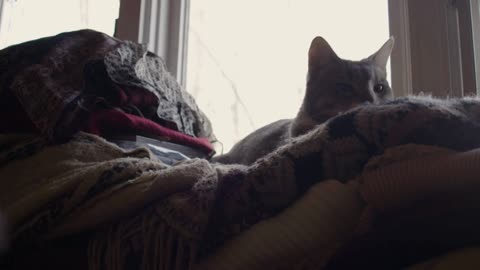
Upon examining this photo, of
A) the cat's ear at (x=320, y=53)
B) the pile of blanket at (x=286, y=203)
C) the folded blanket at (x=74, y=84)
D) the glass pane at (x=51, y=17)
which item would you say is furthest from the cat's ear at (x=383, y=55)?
the glass pane at (x=51, y=17)

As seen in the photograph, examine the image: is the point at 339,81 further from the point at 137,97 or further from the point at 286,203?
the point at 286,203

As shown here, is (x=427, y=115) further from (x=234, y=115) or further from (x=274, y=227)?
(x=234, y=115)

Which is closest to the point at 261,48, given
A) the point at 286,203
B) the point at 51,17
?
the point at 51,17

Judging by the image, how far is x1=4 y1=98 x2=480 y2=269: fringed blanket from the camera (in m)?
0.49

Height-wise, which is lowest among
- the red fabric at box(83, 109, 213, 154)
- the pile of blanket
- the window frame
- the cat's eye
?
the pile of blanket

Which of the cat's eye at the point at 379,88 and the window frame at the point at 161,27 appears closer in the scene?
the cat's eye at the point at 379,88

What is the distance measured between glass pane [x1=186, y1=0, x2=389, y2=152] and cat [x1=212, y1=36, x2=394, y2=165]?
17 centimetres

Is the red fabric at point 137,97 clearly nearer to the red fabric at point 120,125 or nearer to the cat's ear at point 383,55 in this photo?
the red fabric at point 120,125

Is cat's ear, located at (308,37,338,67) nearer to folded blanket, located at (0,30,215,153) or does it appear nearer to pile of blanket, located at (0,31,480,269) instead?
folded blanket, located at (0,30,215,153)

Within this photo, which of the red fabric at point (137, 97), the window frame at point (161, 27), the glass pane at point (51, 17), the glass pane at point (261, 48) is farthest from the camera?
the glass pane at point (51, 17)

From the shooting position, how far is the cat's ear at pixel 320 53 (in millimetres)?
1231

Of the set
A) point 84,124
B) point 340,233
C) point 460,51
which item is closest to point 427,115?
point 340,233

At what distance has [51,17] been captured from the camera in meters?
1.93

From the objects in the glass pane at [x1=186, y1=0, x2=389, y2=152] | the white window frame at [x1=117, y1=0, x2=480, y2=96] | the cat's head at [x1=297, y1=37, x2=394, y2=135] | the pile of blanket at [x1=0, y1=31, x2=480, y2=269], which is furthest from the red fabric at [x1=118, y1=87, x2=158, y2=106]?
the white window frame at [x1=117, y1=0, x2=480, y2=96]
